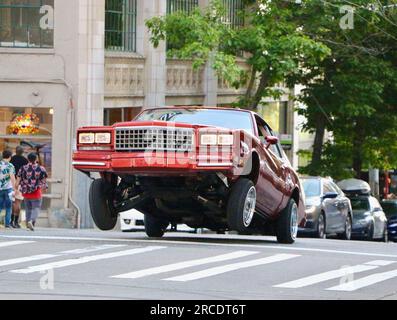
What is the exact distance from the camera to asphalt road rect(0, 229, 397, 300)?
1396 centimetres

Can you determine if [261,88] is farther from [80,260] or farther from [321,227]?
[80,260]

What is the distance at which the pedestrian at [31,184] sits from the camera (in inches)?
1045

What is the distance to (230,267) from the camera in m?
16.5

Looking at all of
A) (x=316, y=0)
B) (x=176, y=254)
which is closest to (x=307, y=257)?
(x=176, y=254)

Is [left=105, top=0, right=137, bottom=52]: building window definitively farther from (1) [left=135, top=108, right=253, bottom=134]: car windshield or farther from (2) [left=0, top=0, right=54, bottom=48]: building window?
(1) [left=135, top=108, right=253, bottom=134]: car windshield

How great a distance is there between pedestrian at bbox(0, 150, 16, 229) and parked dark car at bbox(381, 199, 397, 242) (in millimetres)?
15988

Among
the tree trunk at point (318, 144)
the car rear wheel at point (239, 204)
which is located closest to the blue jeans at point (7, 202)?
the car rear wheel at point (239, 204)

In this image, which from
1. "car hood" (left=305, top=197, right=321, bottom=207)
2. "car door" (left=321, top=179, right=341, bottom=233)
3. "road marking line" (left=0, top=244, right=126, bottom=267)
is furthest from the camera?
"car door" (left=321, top=179, right=341, bottom=233)

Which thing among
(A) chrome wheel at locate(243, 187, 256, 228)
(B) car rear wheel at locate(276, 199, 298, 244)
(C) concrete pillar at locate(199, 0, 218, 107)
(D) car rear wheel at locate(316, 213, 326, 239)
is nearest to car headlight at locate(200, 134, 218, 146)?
(A) chrome wheel at locate(243, 187, 256, 228)

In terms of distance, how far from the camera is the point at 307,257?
18297 mm

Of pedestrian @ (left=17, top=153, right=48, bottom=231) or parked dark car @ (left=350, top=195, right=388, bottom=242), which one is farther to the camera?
parked dark car @ (left=350, top=195, right=388, bottom=242)

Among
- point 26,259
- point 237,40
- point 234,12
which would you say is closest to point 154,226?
point 26,259

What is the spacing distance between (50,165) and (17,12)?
4232mm

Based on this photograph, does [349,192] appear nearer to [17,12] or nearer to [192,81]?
[192,81]
